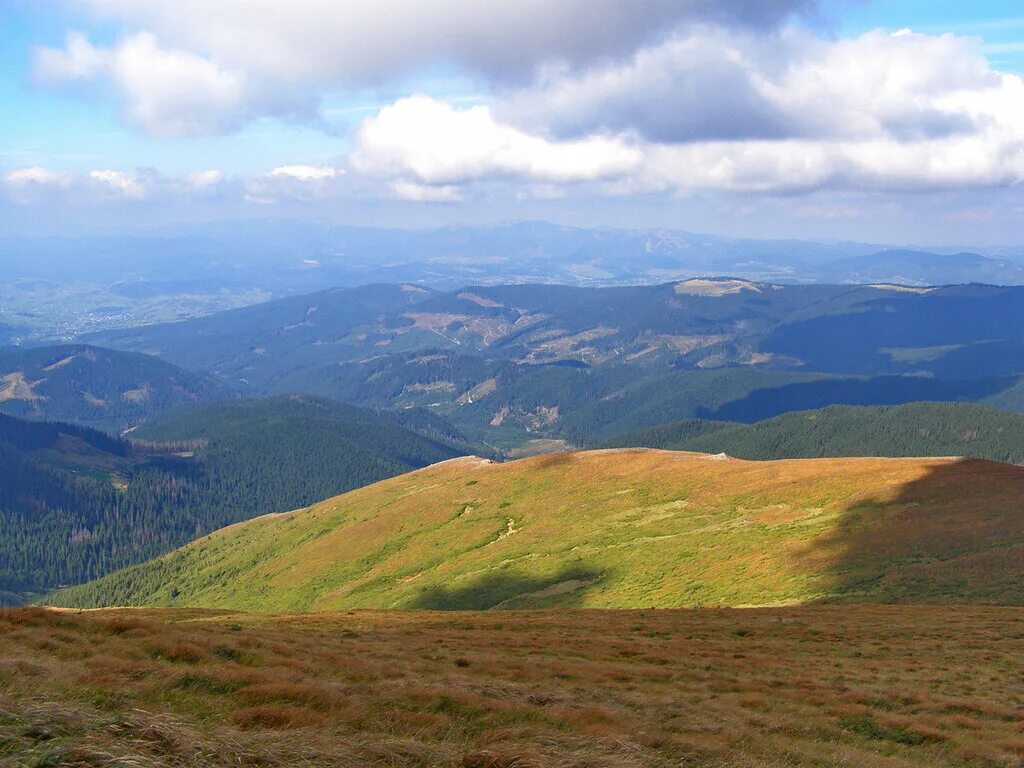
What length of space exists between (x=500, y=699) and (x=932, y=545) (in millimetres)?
53914

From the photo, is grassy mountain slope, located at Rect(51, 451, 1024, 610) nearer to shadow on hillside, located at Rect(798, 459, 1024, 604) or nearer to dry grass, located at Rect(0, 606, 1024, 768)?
shadow on hillside, located at Rect(798, 459, 1024, 604)

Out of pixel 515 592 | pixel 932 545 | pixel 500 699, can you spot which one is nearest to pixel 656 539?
pixel 515 592

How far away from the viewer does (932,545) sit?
192ft

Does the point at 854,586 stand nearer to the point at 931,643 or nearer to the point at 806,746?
the point at 931,643

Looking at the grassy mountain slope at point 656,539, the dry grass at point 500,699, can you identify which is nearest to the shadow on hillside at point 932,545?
the grassy mountain slope at point 656,539

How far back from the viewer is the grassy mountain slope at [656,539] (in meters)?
57.2

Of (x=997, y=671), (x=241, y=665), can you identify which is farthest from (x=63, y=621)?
(x=997, y=671)

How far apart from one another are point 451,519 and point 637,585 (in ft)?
156

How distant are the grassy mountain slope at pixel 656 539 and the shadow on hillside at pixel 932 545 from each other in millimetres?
190

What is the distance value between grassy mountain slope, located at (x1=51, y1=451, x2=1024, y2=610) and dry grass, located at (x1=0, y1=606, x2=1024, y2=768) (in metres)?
21.8

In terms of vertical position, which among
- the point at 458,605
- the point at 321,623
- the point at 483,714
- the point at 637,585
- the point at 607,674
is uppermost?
the point at 483,714

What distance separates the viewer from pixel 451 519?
108 meters

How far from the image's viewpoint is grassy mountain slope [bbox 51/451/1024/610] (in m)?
57.2

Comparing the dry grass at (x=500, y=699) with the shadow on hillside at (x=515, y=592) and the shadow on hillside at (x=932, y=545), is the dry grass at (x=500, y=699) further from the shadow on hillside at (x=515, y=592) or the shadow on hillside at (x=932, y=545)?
the shadow on hillside at (x=515, y=592)
